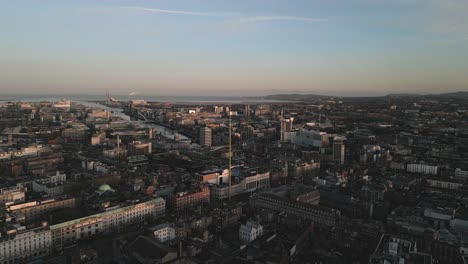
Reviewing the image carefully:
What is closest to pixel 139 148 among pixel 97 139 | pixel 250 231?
pixel 97 139

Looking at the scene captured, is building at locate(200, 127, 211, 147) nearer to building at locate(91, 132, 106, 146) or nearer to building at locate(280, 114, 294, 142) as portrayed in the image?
building at locate(280, 114, 294, 142)

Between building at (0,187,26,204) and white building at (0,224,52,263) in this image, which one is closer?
white building at (0,224,52,263)

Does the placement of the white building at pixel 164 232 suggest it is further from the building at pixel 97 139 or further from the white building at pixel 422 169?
the building at pixel 97 139

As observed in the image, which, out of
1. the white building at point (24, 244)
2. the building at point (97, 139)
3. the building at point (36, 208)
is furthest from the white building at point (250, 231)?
the building at point (97, 139)

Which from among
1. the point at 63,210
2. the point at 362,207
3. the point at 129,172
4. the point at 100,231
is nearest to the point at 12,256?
the point at 100,231

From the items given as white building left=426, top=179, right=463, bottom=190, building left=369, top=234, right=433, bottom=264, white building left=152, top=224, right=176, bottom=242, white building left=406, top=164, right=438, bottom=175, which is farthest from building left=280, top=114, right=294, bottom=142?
building left=369, top=234, right=433, bottom=264
